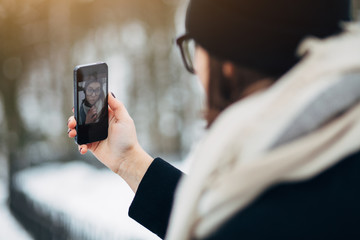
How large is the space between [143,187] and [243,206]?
1.99ft

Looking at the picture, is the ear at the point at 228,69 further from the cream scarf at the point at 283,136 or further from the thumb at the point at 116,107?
the thumb at the point at 116,107

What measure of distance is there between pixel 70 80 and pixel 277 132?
985 cm

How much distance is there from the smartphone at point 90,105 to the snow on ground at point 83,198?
2.46 m

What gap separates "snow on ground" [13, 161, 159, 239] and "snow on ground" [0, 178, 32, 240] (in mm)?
404

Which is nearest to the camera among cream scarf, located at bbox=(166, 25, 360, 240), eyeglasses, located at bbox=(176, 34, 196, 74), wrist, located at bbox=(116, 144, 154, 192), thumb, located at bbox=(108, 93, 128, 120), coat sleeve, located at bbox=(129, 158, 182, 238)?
cream scarf, located at bbox=(166, 25, 360, 240)

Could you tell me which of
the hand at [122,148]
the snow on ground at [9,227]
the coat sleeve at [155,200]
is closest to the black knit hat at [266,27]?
the coat sleeve at [155,200]

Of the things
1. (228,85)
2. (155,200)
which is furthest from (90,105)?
(228,85)

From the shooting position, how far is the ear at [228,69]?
0.85 metres

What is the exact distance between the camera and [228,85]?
87cm

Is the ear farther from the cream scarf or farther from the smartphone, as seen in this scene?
the smartphone

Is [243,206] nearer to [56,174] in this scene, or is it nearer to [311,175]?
[311,175]

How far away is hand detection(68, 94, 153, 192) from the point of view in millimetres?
1475

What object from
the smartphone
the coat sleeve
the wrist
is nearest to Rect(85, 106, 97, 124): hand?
the smartphone

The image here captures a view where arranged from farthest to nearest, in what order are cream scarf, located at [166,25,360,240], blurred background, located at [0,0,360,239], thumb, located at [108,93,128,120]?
blurred background, located at [0,0,360,239], thumb, located at [108,93,128,120], cream scarf, located at [166,25,360,240]
